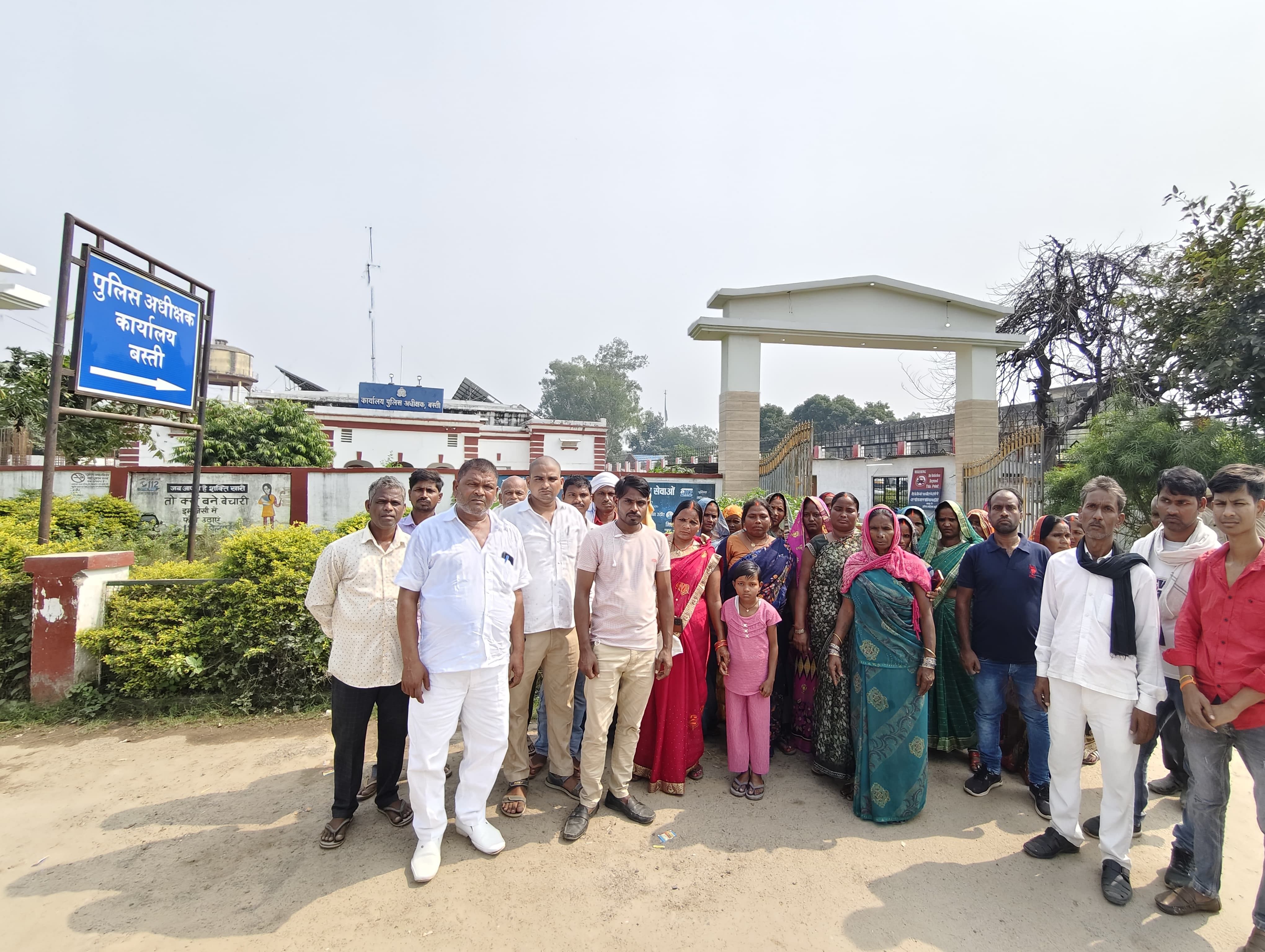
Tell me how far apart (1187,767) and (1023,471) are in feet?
24.1

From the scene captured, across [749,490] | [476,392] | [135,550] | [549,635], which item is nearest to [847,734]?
[549,635]

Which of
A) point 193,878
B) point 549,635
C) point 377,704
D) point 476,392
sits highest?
point 476,392

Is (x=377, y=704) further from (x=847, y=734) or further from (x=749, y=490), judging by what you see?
(x=749, y=490)

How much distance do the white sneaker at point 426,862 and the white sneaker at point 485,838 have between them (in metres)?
0.17

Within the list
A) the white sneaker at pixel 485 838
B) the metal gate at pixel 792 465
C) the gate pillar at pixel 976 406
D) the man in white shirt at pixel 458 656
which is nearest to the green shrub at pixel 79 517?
the man in white shirt at pixel 458 656

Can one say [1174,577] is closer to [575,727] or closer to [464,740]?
[575,727]

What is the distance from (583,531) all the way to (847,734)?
73.5 inches

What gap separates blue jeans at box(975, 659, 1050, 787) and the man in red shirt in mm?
807

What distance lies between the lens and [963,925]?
2.54 m

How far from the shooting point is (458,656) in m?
2.83

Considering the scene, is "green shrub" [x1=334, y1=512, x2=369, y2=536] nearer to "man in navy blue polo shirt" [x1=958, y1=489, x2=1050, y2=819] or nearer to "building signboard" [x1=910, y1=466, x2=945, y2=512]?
"man in navy blue polo shirt" [x1=958, y1=489, x2=1050, y2=819]

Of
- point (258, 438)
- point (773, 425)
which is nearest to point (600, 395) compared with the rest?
point (773, 425)

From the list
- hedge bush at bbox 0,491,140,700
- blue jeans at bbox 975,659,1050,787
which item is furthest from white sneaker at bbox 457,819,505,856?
hedge bush at bbox 0,491,140,700

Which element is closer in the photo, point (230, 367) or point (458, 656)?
point (458, 656)
